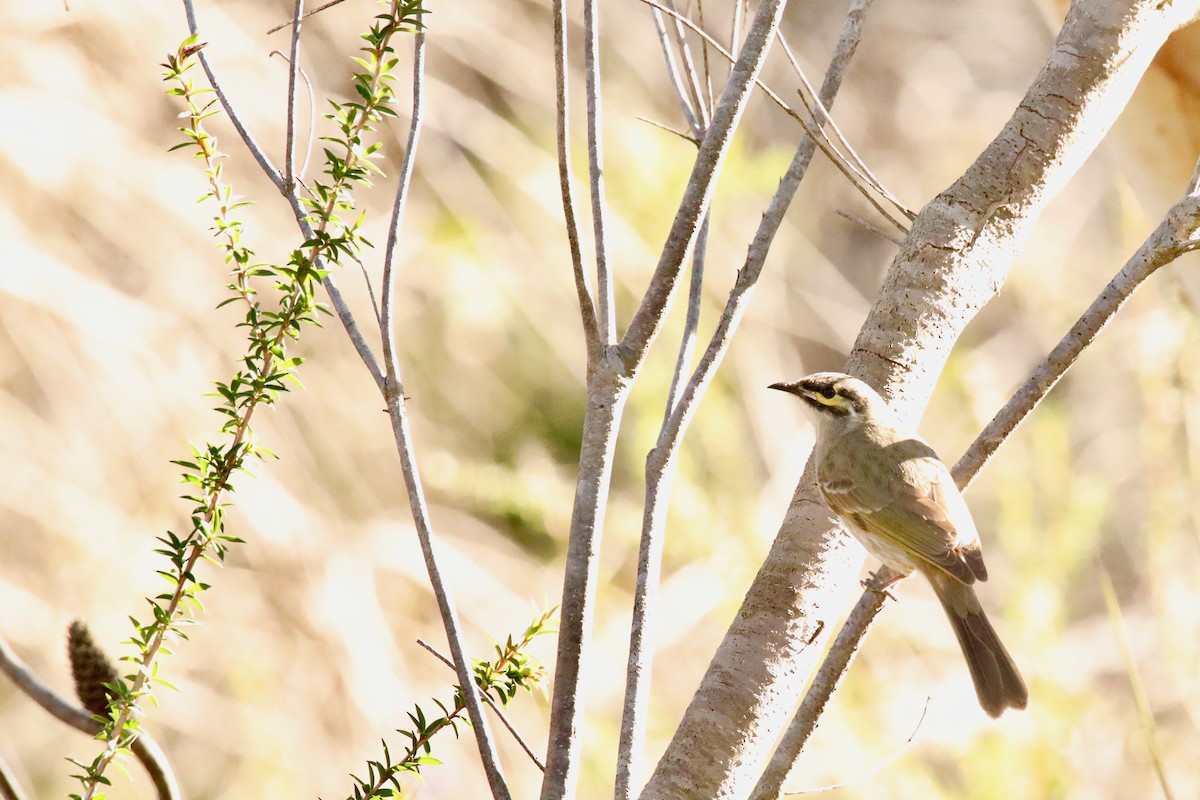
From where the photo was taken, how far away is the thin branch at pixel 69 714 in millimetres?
919

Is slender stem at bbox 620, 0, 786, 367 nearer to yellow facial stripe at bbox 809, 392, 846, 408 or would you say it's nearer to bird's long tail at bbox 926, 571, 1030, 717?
yellow facial stripe at bbox 809, 392, 846, 408

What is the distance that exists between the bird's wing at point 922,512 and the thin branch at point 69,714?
3.63 ft

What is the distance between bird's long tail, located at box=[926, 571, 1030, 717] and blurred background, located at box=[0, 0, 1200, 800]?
2.72ft

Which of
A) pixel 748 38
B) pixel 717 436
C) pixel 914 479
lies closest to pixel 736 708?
pixel 748 38

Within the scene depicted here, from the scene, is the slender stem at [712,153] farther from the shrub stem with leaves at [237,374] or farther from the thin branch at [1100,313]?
the thin branch at [1100,313]

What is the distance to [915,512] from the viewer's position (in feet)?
6.66

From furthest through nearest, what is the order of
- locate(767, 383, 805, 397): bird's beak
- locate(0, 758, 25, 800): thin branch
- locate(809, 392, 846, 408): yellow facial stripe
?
locate(767, 383, 805, 397): bird's beak < locate(809, 392, 846, 408): yellow facial stripe < locate(0, 758, 25, 800): thin branch

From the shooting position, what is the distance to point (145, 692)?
3.27 feet

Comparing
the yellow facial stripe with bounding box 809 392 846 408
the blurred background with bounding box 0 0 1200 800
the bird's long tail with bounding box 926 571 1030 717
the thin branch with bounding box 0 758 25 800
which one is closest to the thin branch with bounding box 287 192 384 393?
the thin branch with bounding box 0 758 25 800

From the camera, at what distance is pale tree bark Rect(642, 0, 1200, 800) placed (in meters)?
1.21

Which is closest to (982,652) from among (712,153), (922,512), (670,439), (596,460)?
(922,512)

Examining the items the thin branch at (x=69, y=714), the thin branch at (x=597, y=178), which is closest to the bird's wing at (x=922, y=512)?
the thin branch at (x=597, y=178)

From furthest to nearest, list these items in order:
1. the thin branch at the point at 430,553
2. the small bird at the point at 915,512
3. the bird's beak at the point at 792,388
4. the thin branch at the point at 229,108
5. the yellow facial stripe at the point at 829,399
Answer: the bird's beak at the point at 792,388 < the yellow facial stripe at the point at 829,399 < the small bird at the point at 915,512 < the thin branch at the point at 229,108 < the thin branch at the point at 430,553

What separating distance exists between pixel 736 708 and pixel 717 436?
232 centimetres
